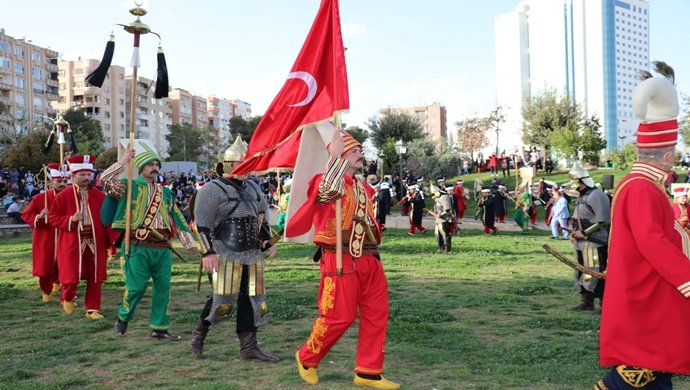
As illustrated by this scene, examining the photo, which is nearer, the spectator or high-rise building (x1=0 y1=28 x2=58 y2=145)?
the spectator

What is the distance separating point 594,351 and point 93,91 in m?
110

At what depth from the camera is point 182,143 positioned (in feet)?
313

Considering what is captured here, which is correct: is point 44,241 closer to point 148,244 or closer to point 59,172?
point 59,172

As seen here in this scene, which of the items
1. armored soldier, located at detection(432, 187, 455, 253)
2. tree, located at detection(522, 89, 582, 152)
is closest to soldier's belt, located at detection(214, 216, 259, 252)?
armored soldier, located at detection(432, 187, 455, 253)

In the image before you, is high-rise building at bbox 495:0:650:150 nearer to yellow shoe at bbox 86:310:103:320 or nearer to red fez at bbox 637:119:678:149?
yellow shoe at bbox 86:310:103:320

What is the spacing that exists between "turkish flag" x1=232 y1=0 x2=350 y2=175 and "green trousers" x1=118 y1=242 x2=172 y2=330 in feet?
6.12

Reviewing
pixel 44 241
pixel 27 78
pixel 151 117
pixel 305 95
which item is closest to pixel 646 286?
pixel 305 95

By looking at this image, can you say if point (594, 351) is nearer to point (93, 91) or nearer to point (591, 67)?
point (93, 91)

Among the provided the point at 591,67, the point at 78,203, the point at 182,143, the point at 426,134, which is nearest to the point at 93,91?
the point at 182,143

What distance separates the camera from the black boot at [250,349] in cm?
665

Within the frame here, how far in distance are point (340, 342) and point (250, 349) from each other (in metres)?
1.25

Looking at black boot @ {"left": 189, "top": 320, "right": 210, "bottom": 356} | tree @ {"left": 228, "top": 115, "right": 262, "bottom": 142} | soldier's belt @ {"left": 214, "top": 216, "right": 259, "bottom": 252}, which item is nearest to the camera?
soldier's belt @ {"left": 214, "top": 216, "right": 259, "bottom": 252}

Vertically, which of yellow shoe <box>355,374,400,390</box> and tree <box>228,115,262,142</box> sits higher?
tree <box>228,115,262,142</box>

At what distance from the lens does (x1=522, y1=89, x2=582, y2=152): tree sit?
2165 inches
